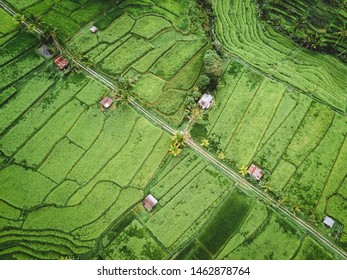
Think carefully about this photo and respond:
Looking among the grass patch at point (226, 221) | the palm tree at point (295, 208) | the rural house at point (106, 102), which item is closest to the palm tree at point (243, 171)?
the grass patch at point (226, 221)

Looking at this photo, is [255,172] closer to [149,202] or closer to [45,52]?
[149,202]

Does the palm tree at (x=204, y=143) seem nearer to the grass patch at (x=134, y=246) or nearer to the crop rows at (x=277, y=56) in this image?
the grass patch at (x=134, y=246)

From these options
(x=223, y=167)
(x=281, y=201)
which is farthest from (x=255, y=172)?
(x=281, y=201)

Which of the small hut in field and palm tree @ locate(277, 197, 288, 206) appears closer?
palm tree @ locate(277, 197, 288, 206)

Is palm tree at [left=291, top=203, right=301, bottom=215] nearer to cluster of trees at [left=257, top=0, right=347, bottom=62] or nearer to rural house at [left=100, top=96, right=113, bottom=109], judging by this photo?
cluster of trees at [left=257, top=0, right=347, bottom=62]

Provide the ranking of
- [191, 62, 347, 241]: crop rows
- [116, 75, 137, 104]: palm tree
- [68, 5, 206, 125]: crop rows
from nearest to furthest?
[191, 62, 347, 241]: crop rows < [116, 75, 137, 104]: palm tree < [68, 5, 206, 125]: crop rows

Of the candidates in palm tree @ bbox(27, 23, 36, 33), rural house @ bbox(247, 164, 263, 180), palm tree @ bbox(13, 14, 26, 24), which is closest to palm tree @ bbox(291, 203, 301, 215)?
rural house @ bbox(247, 164, 263, 180)

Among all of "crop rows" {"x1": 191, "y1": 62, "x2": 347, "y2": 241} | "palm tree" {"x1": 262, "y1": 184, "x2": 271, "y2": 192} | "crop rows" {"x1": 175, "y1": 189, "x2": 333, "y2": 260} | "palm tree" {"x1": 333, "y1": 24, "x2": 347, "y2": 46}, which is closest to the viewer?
"crop rows" {"x1": 175, "y1": 189, "x2": 333, "y2": 260}
